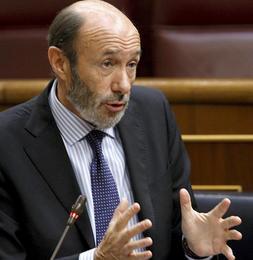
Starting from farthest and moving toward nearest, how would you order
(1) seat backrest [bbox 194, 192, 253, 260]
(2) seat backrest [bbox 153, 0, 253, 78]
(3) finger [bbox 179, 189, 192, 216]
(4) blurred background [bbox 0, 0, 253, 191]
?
(2) seat backrest [bbox 153, 0, 253, 78], (4) blurred background [bbox 0, 0, 253, 191], (1) seat backrest [bbox 194, 192, 253, 260], (3) finger [bbox 179, 189, 192, 216]

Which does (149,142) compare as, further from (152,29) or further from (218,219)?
(152,29)

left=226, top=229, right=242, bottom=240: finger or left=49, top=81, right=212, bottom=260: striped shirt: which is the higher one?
left=49, top=81, right=212, bottom=260: striped shirt

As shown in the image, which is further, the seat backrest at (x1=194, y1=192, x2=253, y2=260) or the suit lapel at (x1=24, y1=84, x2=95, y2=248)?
the seat backrest at (x1=194, y1=192, x2=253, y2=260)

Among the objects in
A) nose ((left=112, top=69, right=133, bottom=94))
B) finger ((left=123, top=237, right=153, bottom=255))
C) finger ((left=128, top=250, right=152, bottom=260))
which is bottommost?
finger ((left=128, top=250, right=152, bottom=260))

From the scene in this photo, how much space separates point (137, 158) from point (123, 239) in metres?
0.18

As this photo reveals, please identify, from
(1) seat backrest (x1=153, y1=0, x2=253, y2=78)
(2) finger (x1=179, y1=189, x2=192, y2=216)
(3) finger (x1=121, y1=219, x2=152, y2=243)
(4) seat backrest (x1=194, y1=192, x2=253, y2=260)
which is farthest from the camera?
(1) seat backrest (x1=153, y1=0, x2=253, y2=78)

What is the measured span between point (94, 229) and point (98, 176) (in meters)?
0.06

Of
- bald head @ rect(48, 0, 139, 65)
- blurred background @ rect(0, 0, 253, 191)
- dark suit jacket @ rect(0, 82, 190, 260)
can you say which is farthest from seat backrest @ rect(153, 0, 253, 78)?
bald head @ rect(48, 0, 139, 65)

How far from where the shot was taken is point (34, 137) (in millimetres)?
866

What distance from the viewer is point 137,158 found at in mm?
901

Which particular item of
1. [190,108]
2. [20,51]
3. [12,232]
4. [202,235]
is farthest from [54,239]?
[20,51]

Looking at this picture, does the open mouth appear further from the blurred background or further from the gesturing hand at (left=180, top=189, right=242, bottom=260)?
the blurred background

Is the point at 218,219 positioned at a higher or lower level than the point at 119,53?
lower

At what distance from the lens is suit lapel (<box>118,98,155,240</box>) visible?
2.89 feet
